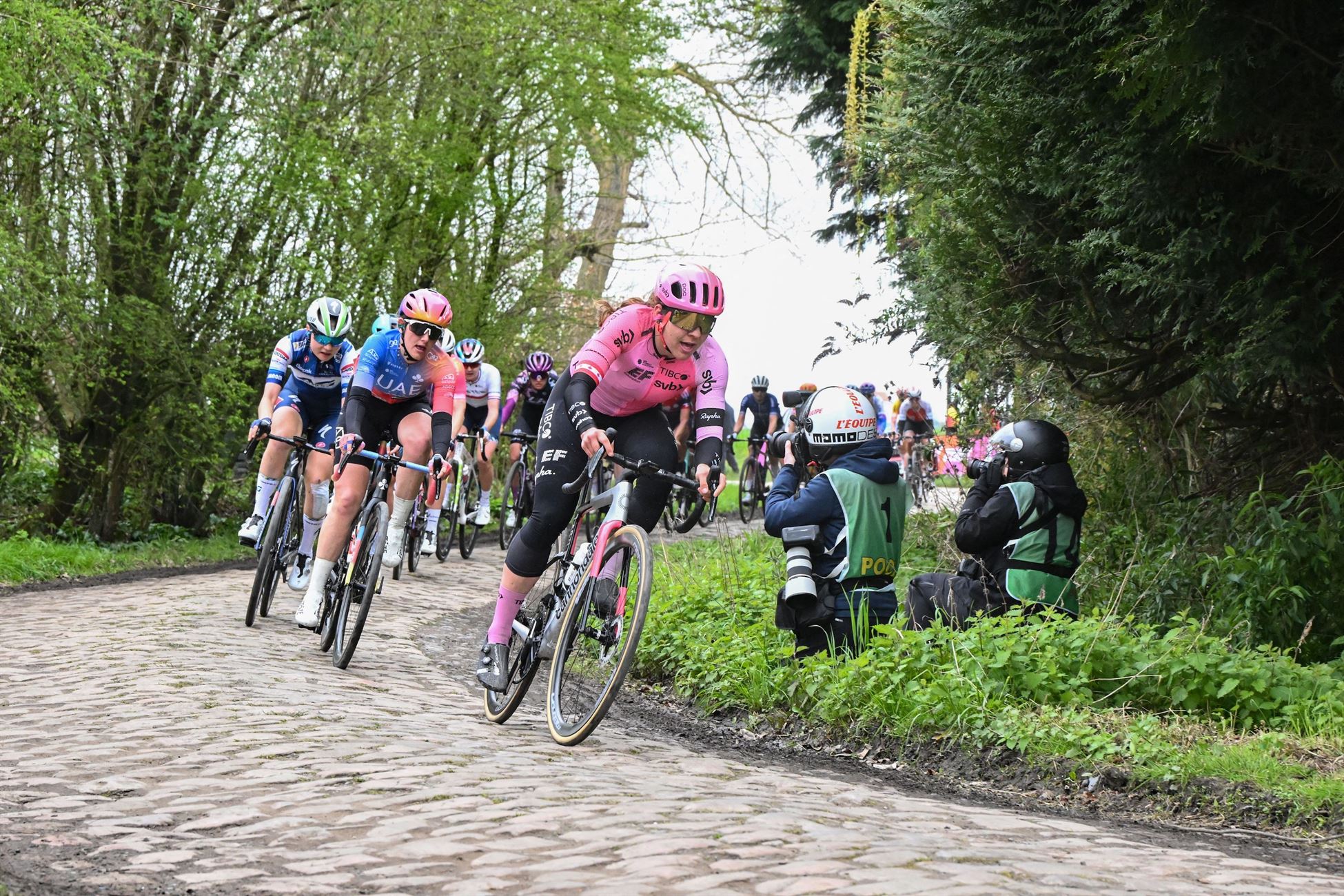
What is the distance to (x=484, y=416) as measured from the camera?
17.6 m

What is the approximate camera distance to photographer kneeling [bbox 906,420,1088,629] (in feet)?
29.0

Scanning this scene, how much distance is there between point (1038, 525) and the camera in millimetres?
8852

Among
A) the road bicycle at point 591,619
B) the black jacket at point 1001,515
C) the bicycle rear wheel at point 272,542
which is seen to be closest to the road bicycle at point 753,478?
the bicycle rear wheel at point 272,542

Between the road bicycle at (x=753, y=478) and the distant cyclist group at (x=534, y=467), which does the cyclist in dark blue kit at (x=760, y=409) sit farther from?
the distant cyclist group at (x=534, y=467)

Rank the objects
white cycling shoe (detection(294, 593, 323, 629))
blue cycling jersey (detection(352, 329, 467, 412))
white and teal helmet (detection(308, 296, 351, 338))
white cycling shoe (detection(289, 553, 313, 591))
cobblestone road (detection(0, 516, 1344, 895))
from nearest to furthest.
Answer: cobblestone road (detection(0, 516, 1344, 895)) < white cycling shoe (detection(294, 593, 323, 629)) < blue cycling jersey (detection(352, 329, 467, 412)) < white cycling shoe (detection(289, 553, 313, 591)) < white and teal helmet (detection(308, 296, 351, 338))

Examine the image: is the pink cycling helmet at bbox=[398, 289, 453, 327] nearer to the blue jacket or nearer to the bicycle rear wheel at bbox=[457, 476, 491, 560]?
the blue jacket

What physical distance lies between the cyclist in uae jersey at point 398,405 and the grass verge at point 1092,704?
2418mm

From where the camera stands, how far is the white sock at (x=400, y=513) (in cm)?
1330

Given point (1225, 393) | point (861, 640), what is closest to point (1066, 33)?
point (1225, 393)

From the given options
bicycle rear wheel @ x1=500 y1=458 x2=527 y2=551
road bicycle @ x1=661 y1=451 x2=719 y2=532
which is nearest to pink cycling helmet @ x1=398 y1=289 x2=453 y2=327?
bicycle rear wheel @ x1=500 y1=458 x2=527 y2=551

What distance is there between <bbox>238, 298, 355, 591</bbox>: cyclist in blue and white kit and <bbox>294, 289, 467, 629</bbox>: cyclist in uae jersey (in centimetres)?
113

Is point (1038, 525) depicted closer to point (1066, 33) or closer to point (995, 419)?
point (1066, 33)

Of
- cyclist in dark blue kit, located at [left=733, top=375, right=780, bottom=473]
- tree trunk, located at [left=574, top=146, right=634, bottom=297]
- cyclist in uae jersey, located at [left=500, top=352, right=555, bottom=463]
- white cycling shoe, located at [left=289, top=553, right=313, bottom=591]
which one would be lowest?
white cycling shoe, located at [left=289, top=553, right=313, bottom=591]

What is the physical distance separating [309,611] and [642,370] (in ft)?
11.3
